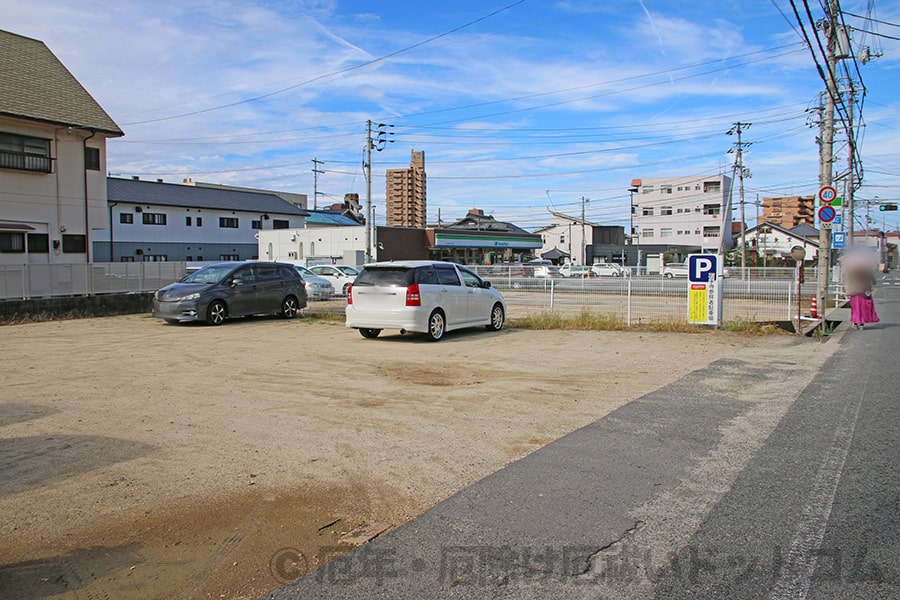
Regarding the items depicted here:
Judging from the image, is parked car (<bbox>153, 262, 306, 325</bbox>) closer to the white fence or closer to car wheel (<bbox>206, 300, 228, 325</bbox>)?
car wheel (<bbox>206, 300, 228, 325</bbox>)

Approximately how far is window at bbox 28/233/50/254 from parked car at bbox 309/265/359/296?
34.4 ft

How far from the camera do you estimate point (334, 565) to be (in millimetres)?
3627

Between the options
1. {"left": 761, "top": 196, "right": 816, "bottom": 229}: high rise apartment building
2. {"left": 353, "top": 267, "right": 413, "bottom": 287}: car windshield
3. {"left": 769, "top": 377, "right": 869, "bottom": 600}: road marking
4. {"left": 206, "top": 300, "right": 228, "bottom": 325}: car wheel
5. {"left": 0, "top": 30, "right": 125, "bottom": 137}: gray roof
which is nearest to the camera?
{"left": 769, "top": 377, "right": 869, "bottom": 600}: road marking

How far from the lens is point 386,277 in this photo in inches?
518

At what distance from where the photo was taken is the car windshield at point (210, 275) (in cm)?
1694

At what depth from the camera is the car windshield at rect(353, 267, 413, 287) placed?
13.0 m

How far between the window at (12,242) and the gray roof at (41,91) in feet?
13.2

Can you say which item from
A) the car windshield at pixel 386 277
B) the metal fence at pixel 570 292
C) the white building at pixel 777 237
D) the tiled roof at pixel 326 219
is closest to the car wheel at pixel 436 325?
the car windshield at pixel 386 277

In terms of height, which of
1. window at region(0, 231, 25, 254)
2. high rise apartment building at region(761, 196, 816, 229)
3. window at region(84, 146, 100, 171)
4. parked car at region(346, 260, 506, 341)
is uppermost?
high rise apartment building at region(761, 196, 816, 229)

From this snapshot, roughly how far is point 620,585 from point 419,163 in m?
54.8

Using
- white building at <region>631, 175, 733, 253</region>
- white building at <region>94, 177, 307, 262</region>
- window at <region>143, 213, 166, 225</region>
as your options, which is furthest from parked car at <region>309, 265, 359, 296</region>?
white building at <region>631, 175, 733, 253</region>

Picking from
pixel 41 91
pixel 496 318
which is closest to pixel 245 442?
pixel 496 318

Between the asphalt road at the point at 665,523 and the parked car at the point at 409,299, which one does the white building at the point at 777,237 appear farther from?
the asphalt road at the point at 665,523

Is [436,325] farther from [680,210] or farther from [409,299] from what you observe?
[680,210]
